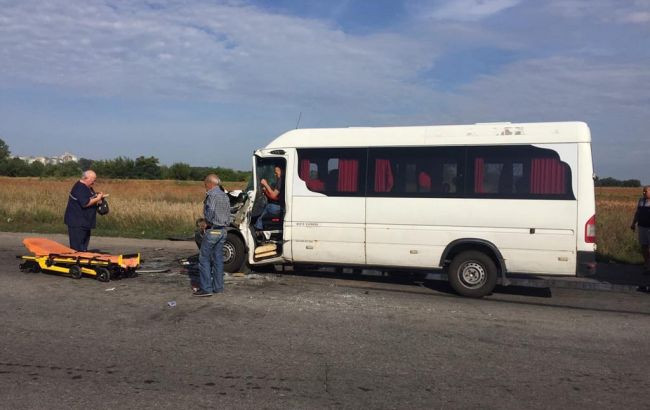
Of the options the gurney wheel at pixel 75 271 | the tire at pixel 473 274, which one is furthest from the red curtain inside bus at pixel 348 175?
the gurney wheel at pixel 75 271

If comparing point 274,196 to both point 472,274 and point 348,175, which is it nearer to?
point 348,175

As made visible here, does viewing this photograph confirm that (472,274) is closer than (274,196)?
Yes

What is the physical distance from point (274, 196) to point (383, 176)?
83.4 inches

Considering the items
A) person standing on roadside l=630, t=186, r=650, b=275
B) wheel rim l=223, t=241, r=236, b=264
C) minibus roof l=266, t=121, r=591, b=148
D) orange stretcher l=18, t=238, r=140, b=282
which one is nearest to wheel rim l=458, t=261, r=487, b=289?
minibus roof l=266, t=121, r=591, b=148

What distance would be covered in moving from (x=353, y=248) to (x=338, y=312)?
2094mm

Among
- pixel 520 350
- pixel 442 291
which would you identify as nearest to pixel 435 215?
pixel 442 291

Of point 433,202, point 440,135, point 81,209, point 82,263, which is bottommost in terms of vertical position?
point 82,263

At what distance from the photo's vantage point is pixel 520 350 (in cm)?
623

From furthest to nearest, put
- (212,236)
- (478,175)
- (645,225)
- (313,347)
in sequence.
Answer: (645,225), (478,175), (212,236), (313,347)

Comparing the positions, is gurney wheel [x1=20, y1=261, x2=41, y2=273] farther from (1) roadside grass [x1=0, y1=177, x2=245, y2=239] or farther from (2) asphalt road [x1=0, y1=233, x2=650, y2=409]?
(1) roadside grass [x1=0, y1=177, x2=245, y2=239]

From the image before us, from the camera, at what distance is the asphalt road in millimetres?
4816

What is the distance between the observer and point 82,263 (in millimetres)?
9438

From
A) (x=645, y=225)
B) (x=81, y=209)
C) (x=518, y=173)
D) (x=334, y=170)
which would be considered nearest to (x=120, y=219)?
(x=81, y=209)

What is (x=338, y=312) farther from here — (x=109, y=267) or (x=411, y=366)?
(x=109, y=267)
